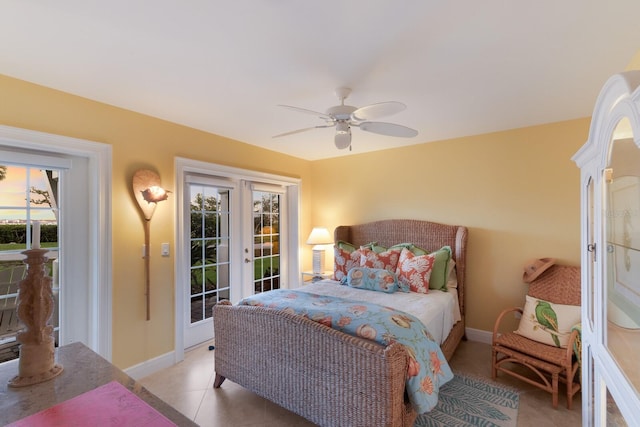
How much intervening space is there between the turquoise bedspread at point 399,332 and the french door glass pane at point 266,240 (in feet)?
5.74

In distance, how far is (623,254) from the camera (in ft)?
3.52

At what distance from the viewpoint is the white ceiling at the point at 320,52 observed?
1.37 metres

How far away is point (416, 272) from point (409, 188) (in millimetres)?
1234

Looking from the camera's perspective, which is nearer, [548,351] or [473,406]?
[473,406]

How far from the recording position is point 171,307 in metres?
2.84

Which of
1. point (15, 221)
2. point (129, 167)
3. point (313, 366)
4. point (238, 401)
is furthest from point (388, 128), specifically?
point (15, 221)

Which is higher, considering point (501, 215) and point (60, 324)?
point (501, 215)

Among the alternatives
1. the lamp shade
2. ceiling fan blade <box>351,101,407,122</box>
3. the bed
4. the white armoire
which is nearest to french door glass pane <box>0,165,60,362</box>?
the bed

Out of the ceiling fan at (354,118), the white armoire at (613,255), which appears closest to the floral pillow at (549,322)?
the white armoire at (613,255)

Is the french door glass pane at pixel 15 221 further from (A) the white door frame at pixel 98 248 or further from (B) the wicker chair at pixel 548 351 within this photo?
(B) the wicker chair at pixel 548 351

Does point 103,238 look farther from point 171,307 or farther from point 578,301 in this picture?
point 578,301

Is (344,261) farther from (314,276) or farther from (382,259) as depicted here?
(314,276)

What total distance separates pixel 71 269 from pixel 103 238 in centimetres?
34

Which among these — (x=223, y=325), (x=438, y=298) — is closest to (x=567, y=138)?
(x=438, y=298)
